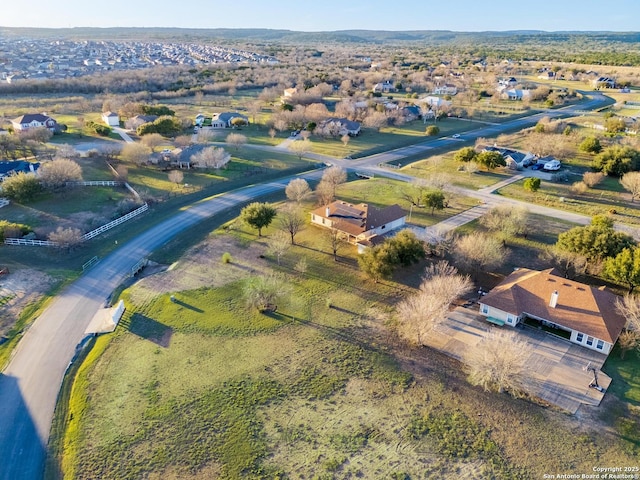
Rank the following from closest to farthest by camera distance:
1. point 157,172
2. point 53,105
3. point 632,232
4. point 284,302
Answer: point 284,302, point 632,232, point 157,172, point 53,105

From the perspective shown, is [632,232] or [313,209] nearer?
[632,232]

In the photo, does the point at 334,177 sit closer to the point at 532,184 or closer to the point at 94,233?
the point at 532,184

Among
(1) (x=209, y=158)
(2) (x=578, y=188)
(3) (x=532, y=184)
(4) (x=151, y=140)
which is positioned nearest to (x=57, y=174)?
(1) (x=209, y=158)

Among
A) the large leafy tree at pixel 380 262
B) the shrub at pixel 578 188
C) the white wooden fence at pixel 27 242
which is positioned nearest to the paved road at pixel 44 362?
the white wooden fence at pixel 27 242

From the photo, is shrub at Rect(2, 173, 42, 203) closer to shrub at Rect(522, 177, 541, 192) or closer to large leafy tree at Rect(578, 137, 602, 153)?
shrub at Rect(522, 177, 541, 192)

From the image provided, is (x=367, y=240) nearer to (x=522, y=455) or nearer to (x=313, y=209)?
(x=313, y=209)

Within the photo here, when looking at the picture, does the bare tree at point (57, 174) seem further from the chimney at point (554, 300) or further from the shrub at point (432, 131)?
the shrub at point (432, 131)

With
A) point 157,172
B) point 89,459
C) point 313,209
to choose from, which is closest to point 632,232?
point 313,209
